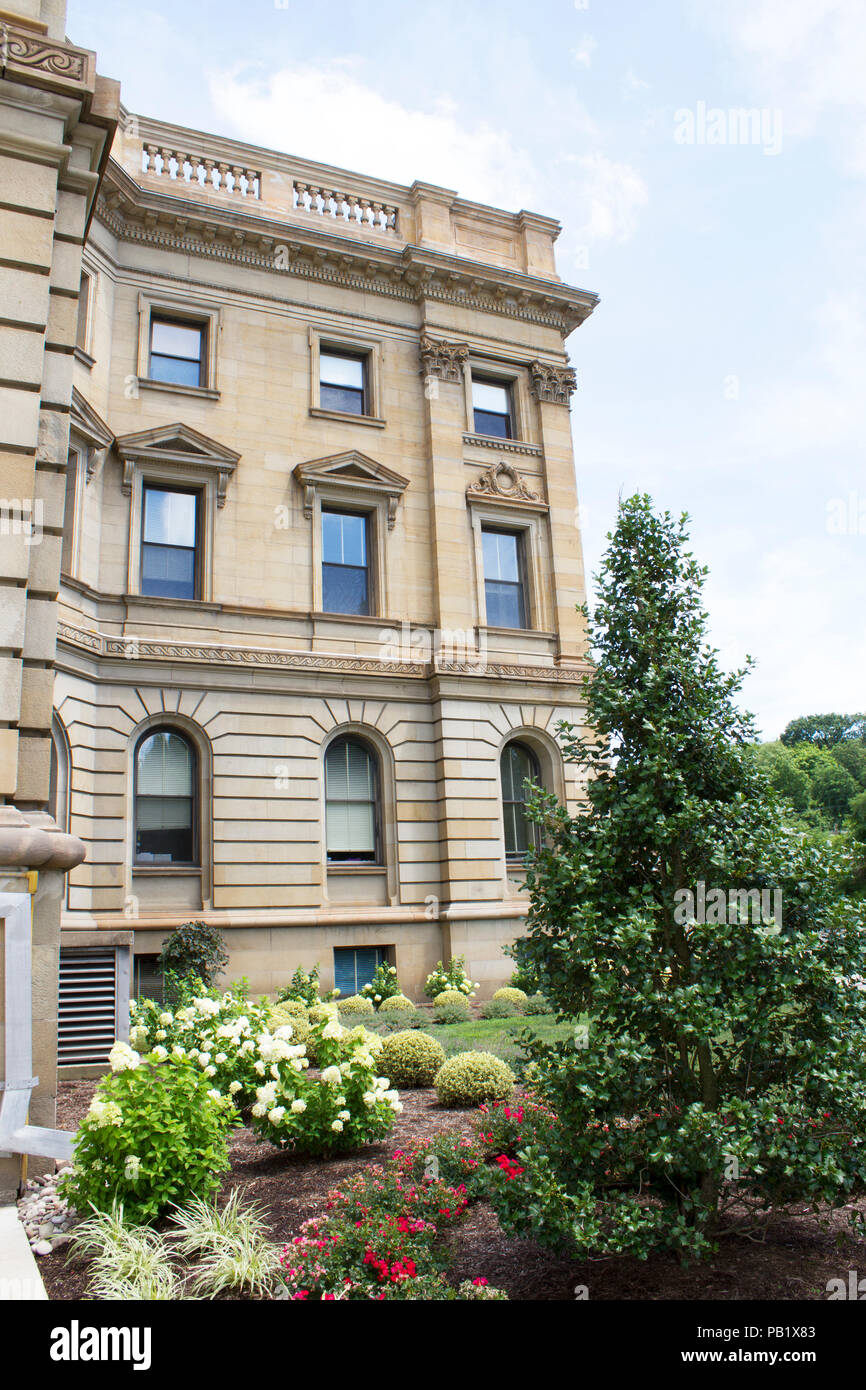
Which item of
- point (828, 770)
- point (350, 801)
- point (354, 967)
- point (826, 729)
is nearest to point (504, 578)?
point (350, 801)

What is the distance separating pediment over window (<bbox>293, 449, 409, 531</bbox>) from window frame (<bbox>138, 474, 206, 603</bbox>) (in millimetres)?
2478

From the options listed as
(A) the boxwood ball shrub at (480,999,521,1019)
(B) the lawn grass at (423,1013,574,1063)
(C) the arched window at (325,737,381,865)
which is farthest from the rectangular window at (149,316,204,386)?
Answer: (B) the lawn grass at (423,1013,574,1063)

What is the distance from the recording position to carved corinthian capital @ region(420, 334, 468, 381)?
24219 mm

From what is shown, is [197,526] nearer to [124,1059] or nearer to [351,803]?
[351,803]

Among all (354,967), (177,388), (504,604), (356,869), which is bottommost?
(354,967)

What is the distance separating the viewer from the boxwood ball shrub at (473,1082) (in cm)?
989

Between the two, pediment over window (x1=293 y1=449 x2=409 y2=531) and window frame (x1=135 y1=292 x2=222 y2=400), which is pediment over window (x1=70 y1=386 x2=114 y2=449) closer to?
window frame (x1=135 y1=292 x2=222 y2=400)

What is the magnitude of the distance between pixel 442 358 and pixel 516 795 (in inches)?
469

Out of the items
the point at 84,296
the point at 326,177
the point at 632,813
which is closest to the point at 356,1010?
the point at 632,813

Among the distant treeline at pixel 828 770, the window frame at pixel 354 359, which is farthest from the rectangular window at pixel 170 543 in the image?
the distant treeline at pixel 828 770

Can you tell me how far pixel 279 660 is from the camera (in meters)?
20.6

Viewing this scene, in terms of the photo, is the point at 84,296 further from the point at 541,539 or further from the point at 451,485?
the point at 541,539

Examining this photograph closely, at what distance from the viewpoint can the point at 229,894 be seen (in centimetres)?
1928

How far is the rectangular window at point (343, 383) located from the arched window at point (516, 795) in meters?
9.88
